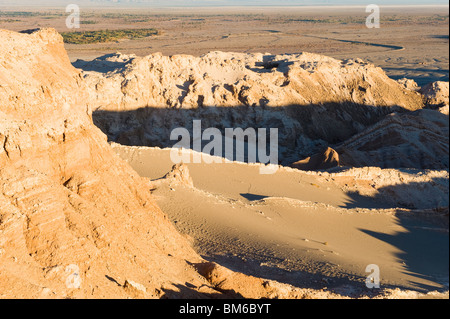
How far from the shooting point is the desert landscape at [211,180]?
6277 millimetres

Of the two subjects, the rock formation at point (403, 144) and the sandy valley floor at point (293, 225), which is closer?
the sandy valley floor at point (293, 225)

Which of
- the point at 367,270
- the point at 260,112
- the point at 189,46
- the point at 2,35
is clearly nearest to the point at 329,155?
the point at 260,112

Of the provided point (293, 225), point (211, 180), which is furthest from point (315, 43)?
point (293, 225)

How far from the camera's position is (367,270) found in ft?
31.2

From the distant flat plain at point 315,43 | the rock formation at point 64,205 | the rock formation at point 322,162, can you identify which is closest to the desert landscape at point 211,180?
the rock formation at point 64,205

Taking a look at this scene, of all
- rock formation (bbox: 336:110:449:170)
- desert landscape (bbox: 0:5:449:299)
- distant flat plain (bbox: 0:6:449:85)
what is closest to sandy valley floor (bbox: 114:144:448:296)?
desert landscape (bbox: 0:5:449:299)

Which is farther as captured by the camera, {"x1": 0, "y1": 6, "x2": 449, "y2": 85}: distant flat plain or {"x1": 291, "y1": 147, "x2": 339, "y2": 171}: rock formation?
{"x1": 0, "y1": 6, "x2": 449, "y2": 85}: distant flat plain

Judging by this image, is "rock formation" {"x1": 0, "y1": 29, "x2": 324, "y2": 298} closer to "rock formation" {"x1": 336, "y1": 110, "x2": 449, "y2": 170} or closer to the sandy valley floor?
the sandy valley floor

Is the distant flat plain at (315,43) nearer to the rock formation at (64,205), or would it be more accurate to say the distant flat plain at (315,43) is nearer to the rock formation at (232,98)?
the rock formation at (232,98)

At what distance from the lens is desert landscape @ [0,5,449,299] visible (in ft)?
20.6

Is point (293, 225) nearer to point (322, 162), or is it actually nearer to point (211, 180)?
point (211, 180)
